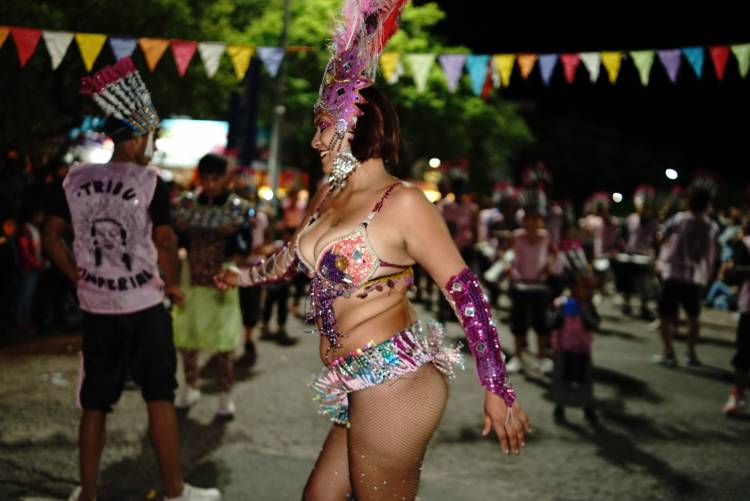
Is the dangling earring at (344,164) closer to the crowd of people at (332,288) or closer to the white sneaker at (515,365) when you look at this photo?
the crowd of people at (332,288)

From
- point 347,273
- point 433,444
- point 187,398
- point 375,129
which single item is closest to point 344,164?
point 375,129

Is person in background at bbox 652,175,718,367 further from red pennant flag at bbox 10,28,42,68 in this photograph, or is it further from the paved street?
red pennant flag at bbox 10,28,42,68

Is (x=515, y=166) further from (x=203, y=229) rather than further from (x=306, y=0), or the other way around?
(x=203, y=229)

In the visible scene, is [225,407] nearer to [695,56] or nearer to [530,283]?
[530,283]

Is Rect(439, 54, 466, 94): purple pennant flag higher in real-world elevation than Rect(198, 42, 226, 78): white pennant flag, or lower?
higher

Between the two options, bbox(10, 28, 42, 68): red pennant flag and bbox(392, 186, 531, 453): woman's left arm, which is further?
bbox(10, 28, 42, 68): red pennant flag

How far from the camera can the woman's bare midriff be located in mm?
2844

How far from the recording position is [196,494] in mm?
4348

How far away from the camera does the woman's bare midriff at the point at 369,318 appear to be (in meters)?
2.84

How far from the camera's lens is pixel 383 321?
2852 mm

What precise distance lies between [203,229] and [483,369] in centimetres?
423

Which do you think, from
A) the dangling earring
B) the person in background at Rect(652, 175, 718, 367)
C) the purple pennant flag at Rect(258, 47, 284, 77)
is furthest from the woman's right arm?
the person in background at Rect(652, 175, 718, 367)

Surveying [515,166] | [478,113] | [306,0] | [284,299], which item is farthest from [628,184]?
[284,299]

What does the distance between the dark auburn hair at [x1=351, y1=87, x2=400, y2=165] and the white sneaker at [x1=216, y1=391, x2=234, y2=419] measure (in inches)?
154
